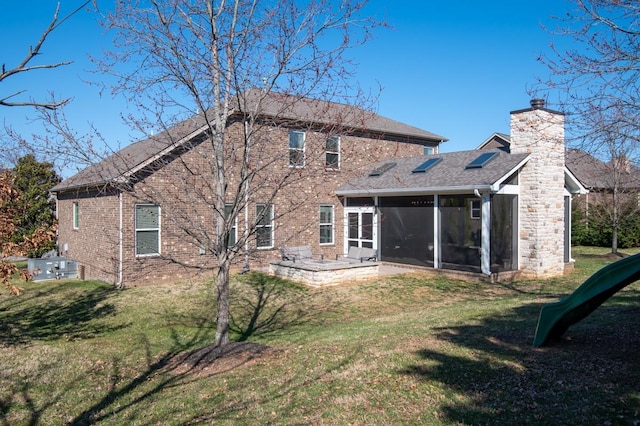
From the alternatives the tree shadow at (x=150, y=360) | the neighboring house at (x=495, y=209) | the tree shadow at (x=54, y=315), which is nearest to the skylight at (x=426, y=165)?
the neighboring house at (x=495, y=209)

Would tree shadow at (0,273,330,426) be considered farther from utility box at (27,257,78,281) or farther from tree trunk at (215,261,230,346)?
utility box at (27,257,78,281)

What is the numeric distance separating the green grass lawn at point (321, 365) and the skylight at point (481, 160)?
221 inches

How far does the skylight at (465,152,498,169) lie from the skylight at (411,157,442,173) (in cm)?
180

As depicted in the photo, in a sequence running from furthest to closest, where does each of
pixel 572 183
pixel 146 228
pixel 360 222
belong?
pixel 360 222, pixel 572 183, pixel 146 228

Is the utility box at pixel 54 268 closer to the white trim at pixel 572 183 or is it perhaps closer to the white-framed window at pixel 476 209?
the white-framed window at pixel 476 209

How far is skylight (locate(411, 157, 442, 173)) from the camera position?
19219mm

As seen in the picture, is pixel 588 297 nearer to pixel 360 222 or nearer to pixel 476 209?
pixel 476 209

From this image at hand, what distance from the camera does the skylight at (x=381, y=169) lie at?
2095 cm

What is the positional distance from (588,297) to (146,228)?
510 inches

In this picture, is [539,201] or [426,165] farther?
[426,165]

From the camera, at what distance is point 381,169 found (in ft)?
69.7

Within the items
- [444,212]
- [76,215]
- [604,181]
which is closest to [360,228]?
[444,212]

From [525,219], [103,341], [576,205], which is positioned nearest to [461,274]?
[525,219]

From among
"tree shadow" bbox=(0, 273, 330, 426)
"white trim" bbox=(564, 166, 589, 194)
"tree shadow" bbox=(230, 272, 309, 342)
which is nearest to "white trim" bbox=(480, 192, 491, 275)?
"white trim" bbox=(564, 166, 589, 194)
